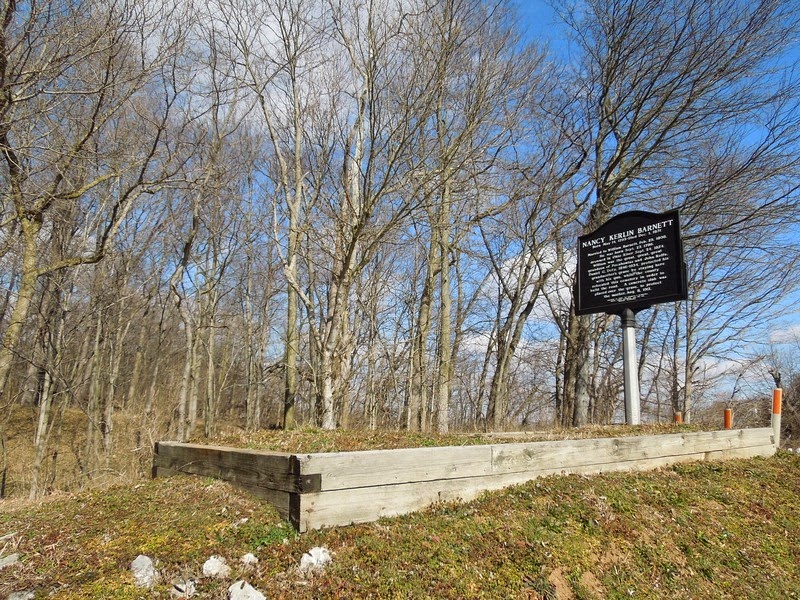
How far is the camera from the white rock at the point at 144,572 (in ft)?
8.85

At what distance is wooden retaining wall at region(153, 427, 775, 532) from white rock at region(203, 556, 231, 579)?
542 mm

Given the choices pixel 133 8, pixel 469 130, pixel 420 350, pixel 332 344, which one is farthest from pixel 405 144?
pixel 420 350

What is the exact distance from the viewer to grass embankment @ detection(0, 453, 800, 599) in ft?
9.52

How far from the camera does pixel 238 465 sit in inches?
160

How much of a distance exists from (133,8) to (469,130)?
4464 millimetres

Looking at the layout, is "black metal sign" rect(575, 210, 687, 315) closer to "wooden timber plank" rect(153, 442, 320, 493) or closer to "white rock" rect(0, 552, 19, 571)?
"wooden timber plank" rect(153, 442, 320, 493)

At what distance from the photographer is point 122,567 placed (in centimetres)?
280

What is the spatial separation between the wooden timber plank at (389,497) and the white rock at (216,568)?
0.54 m

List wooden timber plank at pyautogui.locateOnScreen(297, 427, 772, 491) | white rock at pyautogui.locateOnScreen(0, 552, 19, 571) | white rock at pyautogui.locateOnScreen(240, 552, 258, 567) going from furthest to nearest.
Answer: wooden timber plank at pyautogui.locateOnScreen(297, 427, 772, 491)
white rock at pyautogui.locateOnScreen(240, 552, 258, 567)
white rock at pyautogui.locateOnScreen(0, 552, 19, 571)

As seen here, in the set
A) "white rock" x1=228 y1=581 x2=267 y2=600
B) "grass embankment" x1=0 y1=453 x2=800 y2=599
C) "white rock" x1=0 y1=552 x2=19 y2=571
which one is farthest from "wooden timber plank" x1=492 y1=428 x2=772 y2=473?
"white rock" x1=0 y1=552 x2=19 y2=571

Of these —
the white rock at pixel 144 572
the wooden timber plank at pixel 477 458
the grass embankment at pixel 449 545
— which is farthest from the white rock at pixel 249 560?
the wooden timber plank at pixel 477 458

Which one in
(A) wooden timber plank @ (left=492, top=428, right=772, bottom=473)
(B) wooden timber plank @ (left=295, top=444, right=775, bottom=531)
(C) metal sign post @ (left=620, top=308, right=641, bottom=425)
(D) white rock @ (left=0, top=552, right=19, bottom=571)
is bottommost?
(D) white rock @ (left=0, top=552, right=19, bottom=571)

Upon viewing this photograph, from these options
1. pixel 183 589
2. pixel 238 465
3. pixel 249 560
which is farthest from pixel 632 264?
pixel 183 589

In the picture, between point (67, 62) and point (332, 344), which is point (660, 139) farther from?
point (67, 62)
